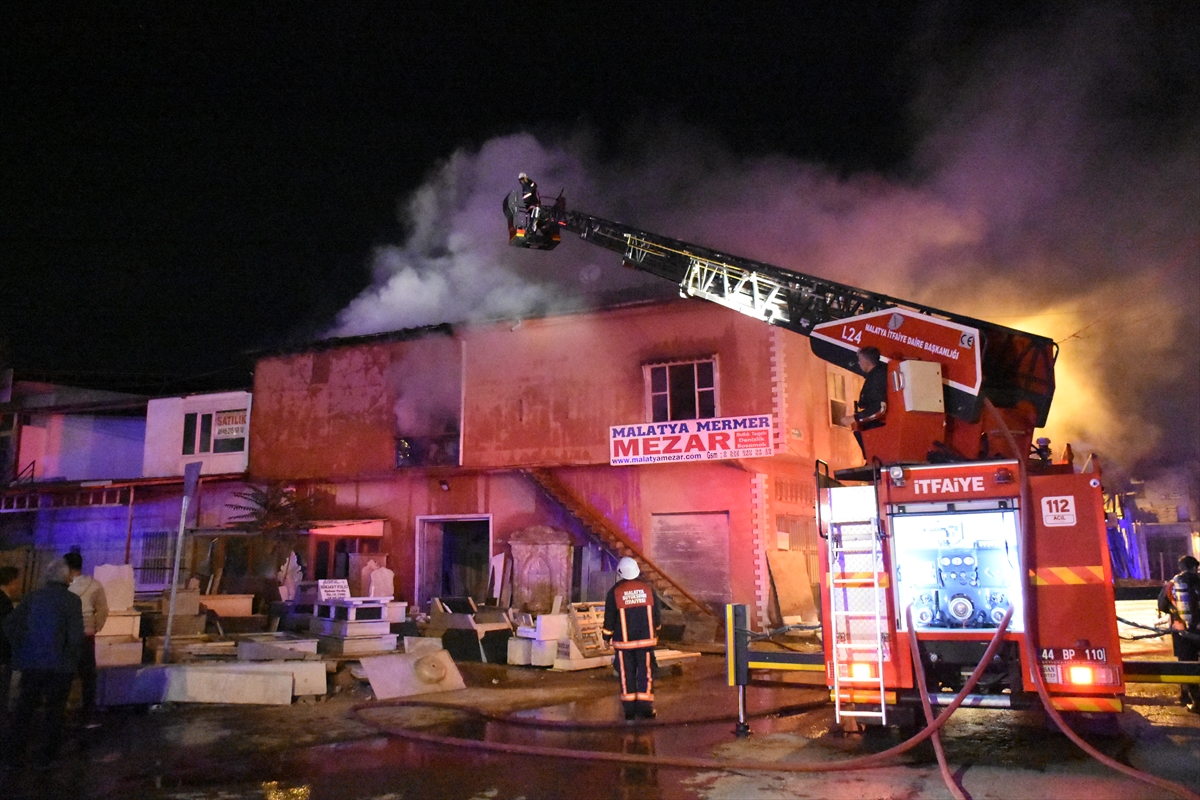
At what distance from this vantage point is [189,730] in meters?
7.82

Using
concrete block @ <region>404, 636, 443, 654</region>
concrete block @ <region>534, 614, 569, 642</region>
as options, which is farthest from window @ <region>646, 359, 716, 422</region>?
concrete block @ <region>404, 636, 443, 654</region>

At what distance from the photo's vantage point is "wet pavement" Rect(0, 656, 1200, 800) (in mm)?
5684

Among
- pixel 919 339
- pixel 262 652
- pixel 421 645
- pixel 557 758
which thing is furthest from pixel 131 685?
pixel 919 339

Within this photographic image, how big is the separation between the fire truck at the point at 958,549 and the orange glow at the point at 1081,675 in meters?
0.01

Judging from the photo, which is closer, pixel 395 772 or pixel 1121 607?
pixel 395 772

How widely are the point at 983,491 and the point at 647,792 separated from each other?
130 inches

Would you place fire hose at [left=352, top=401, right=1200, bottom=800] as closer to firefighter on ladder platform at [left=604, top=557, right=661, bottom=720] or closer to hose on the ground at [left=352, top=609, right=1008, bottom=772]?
hose on the ground at [left=352, top=609, right=1008, bottom=772]

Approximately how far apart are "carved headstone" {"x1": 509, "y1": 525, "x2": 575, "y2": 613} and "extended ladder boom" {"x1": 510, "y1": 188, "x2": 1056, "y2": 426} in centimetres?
872

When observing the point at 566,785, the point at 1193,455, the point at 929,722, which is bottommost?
the point at 566,785

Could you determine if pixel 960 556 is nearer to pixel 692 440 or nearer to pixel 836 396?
pixel 692 440

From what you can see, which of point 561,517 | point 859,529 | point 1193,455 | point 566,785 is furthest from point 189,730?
point 1193,455

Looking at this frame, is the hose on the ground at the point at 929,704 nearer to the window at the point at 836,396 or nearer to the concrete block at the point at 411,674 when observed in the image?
the concrete block at the point at 411,674

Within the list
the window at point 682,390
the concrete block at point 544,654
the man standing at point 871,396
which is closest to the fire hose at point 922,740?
the man standing at point 871,396

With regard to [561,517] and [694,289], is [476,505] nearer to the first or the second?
[561,517]
